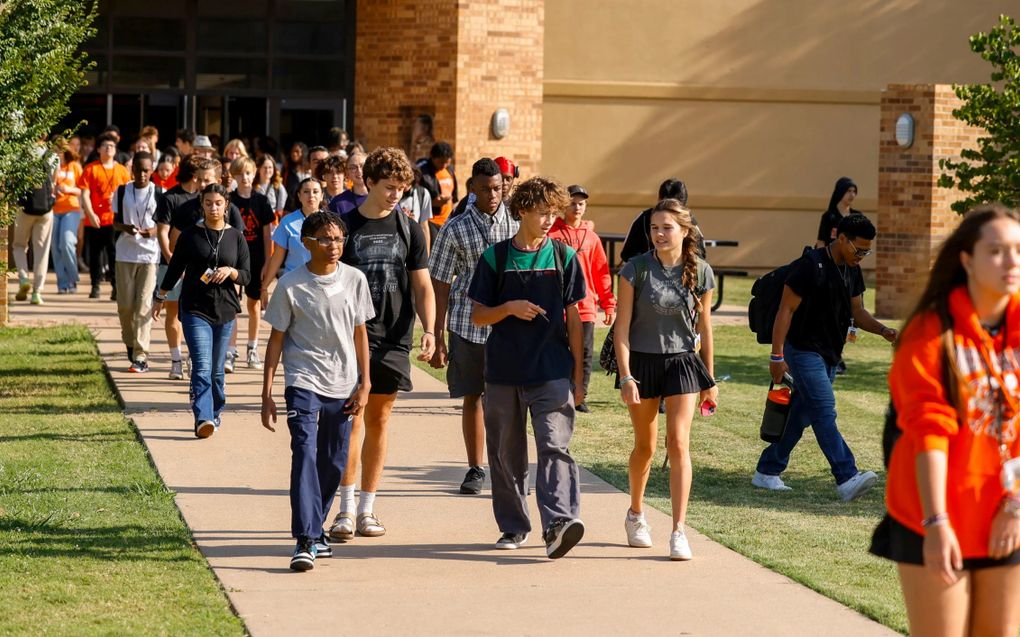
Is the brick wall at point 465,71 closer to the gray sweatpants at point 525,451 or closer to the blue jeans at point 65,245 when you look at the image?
the blue jeans at point 65,245

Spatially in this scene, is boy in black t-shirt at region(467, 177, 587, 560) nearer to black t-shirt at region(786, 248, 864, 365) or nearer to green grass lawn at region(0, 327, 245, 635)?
green grass lawn at region(0, 327, 245, 635)

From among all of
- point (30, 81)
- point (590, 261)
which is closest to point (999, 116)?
point (590, 261)

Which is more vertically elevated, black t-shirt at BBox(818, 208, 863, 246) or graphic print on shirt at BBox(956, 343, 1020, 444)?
black t-shirt at BBox(818, 208, 863, 246)

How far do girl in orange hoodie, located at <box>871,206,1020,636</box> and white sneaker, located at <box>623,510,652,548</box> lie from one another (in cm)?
338

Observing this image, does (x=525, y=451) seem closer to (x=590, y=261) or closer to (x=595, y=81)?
(x=590, y=261)

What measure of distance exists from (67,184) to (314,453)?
13.3 metres

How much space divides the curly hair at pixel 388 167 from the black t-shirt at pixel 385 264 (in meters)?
0.27

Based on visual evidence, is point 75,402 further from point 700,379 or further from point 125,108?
point 125,108

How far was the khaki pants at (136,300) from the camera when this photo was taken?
13.6 meters


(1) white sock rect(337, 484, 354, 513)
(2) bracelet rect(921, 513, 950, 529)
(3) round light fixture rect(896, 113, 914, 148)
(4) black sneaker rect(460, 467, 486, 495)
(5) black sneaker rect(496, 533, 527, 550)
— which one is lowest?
(5) black sneaker rect(496, 533, 527, 550)

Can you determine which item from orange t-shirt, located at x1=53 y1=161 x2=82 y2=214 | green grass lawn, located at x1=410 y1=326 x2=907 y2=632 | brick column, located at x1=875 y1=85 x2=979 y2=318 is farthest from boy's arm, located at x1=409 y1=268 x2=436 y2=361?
brick column, located at x1=875 y1=85 x2=979 y2=318

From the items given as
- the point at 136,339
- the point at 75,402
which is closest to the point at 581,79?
the point at 136,339

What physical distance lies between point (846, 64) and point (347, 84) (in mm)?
8259

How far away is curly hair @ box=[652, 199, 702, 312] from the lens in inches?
298
